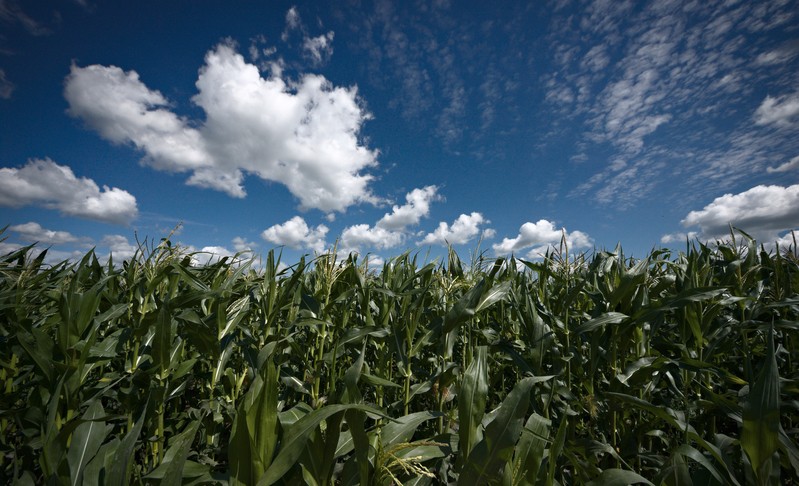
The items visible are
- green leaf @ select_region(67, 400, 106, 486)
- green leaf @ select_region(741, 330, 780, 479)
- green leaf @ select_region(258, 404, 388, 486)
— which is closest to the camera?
green leaf @ select_region(258, 404, 388, 486)

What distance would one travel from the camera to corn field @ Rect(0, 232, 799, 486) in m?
1.46

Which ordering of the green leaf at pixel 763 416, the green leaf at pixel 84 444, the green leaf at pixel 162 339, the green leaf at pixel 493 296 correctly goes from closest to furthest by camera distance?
1. the green leaf at pixel 763 416
2. the green leaf at pixel 84 444
3. the green leaf at pixel 162 339
4. the green leaf at pixel 493 296

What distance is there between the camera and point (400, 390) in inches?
Answer: 142

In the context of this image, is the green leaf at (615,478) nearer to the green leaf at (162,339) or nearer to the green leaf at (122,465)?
the green leaf at (122,465)

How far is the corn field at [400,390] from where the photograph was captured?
1455 mm

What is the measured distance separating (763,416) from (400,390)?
2.82m

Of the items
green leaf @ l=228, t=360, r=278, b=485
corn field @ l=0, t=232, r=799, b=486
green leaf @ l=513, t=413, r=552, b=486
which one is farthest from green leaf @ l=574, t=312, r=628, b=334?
green leaf @ l=228, t=360, r=278, b=485

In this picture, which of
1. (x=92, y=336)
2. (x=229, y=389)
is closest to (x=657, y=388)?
(x=229, y=389)

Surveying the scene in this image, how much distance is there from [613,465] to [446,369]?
62.4 inches

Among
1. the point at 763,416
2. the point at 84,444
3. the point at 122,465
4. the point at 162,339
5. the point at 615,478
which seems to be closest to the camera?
the point at 122,465

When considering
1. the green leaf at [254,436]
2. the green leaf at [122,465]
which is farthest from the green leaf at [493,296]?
the green leaf at [122,465]

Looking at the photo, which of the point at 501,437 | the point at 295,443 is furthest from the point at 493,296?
the point at 295,443

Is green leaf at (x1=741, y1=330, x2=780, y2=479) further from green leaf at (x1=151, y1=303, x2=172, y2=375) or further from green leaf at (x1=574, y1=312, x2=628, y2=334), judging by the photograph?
green leaf at (x1=151, y1=303, x2=172, y2=375)

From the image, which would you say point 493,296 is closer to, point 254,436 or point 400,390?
point 400,390
